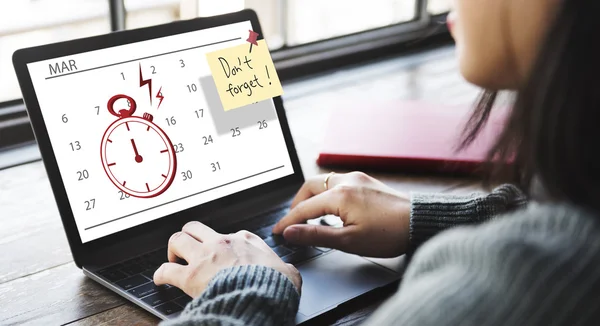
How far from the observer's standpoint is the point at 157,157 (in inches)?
38.3

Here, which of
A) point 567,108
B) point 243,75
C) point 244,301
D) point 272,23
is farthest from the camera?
point 272,23

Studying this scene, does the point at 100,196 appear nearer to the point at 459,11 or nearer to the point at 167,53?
the point at 167,53

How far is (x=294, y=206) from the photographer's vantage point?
3.35 feet

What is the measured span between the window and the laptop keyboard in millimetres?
269

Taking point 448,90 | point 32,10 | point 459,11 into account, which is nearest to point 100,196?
point 459,11

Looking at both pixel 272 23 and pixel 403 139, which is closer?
pixel 403 139

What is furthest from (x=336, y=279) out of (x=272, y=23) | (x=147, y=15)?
(x=147, y=15)

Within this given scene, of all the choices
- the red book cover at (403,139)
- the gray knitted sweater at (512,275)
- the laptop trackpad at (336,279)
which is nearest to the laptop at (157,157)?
the laptop trackpad at (336,279)

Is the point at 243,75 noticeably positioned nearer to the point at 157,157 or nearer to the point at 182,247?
the point at 157,157

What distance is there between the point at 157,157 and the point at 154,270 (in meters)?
0.16

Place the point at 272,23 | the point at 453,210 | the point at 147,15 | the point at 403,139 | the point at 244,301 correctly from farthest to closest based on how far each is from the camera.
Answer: the point at 147,15
the point at 272,23
the point at 403,139
the point at 453,210
the point at 244,301

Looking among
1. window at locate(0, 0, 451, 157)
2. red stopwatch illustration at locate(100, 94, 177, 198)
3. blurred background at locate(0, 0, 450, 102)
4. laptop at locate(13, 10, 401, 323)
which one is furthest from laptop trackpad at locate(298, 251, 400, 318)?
blurred background at locate(0, 0, 450, 102)

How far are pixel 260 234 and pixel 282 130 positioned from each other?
187mm

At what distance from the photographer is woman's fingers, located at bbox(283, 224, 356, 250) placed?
92 cm
